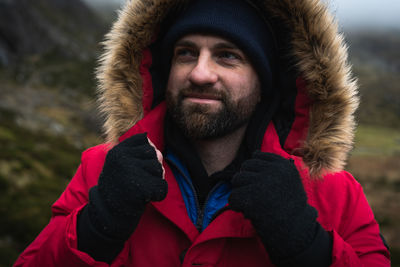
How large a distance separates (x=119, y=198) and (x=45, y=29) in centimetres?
6732

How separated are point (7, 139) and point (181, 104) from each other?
38.5 feet

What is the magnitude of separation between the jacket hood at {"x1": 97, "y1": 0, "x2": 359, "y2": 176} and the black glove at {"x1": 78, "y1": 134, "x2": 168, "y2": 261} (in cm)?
68

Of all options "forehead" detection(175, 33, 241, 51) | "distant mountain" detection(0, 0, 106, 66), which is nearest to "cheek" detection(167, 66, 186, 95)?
"forehead" detection(175, 33, 241, 51)

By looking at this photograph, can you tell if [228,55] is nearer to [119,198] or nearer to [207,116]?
[207,116]

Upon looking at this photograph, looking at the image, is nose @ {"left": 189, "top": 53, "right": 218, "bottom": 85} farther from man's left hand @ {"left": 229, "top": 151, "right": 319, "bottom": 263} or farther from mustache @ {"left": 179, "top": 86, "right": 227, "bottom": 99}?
man's left hand @ {"left": 229, "top": 151, "right": 319, "bottom": 263}

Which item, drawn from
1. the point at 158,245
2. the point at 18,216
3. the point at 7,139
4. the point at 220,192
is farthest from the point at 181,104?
the point at 7,139

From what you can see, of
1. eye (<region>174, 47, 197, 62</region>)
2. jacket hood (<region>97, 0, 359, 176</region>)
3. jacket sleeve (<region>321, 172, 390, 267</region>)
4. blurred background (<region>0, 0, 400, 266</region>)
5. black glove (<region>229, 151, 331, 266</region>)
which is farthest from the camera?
blurred background (<region>0, 0, 400, 266</region>)

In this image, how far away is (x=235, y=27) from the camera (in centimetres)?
235

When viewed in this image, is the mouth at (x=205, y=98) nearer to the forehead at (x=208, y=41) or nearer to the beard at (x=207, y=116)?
the beard at (x=207, y=116)

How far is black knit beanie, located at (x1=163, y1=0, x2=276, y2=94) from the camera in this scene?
235 cm

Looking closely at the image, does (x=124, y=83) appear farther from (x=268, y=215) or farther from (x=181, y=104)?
(x=268, y=215)

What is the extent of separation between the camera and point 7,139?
1173 cm

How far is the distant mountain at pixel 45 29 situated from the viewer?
47969 millimetres

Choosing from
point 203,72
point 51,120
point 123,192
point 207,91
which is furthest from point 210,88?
point 51,120
